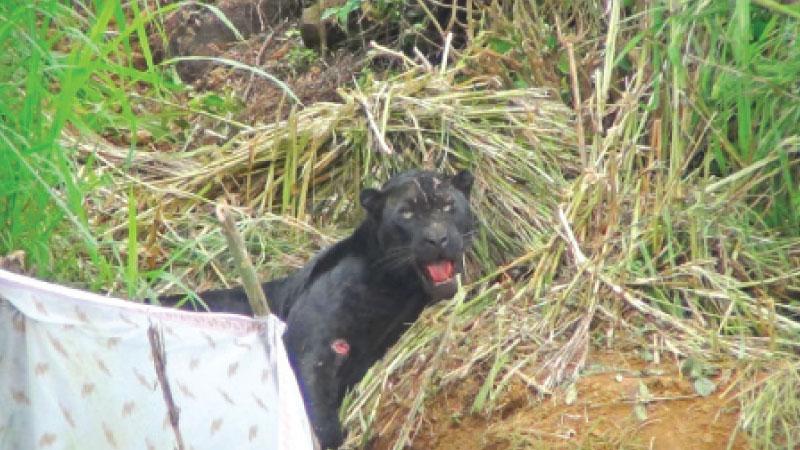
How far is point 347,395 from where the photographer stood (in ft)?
20.7

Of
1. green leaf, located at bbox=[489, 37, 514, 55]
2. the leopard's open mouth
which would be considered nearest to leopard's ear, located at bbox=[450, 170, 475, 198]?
the leopard's open mouth

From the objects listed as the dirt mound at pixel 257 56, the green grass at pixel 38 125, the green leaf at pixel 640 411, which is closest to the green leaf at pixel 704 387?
the green leaf at pixel 640 411

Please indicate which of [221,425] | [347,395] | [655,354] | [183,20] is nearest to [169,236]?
[347,395]

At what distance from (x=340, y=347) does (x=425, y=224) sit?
20.9 inches

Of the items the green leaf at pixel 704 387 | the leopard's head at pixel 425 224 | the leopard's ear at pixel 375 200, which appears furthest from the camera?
the leopard's ear at pixel 375 200

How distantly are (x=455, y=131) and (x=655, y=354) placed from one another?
65.3 inches

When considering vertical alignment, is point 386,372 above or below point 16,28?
below

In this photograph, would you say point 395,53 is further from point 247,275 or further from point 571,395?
point 247,275

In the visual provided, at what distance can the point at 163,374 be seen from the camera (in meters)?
3.33

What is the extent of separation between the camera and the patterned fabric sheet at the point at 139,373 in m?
3.34

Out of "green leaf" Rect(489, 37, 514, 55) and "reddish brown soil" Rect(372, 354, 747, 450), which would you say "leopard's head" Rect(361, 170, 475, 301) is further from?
"green leaf" Rect(489, 37, 514, 55)

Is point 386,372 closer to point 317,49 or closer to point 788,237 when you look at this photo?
point 788,237

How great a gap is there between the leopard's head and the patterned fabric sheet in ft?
9.01

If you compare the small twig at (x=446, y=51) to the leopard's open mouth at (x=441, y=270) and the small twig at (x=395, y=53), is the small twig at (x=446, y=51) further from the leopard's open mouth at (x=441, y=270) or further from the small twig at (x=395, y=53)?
the leopard's open mouth at (x=441, y=270)
